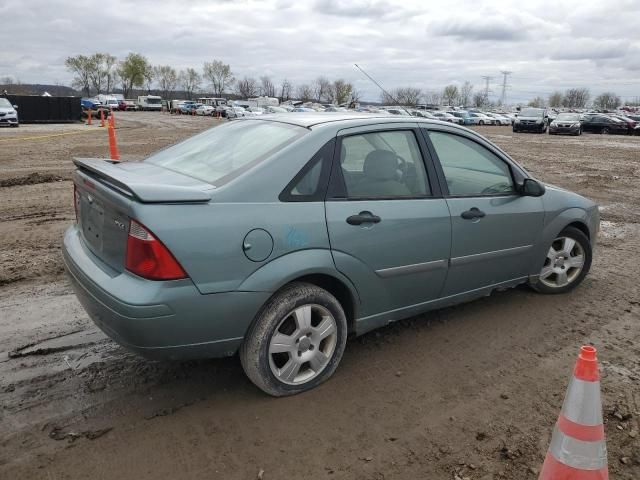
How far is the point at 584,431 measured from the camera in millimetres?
2111

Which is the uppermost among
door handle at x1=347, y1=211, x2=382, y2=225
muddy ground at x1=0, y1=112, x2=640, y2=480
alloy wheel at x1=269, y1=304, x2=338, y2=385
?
door handle at x1=347, y1=211, x2=382, y2=225

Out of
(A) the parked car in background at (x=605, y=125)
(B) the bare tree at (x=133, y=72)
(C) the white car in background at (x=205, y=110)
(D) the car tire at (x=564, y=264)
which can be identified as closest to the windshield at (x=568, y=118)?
(A) the parked car in background at (x=605, y=125)

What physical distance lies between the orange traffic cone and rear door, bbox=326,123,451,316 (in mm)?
1455

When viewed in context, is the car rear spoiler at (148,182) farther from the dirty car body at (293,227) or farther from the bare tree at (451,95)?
the bare tree at (451,95)

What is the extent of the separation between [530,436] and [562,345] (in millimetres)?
1283

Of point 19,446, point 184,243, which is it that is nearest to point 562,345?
point 184,243

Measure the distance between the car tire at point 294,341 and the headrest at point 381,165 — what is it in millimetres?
897

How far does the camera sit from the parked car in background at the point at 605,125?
126ft

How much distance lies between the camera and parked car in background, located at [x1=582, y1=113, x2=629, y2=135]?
126 ft

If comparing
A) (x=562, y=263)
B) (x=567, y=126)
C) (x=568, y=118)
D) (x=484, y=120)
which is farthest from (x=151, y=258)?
(x=484, y=120)

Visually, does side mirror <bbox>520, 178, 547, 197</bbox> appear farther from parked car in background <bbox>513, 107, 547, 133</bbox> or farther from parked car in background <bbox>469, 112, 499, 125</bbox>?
parked car in background <bbox>469, 112, 499, 125</bbox>

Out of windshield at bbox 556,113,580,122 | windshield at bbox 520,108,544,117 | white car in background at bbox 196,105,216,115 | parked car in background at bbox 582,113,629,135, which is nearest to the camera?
windshield at bbox 556,113,580,122

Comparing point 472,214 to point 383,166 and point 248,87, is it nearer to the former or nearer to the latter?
point 383,166

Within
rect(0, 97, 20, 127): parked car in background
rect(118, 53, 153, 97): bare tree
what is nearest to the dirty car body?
rect(0, 97, 20, 127): parked car in background
